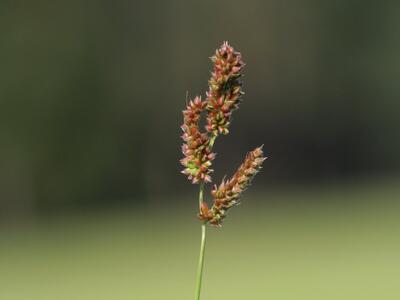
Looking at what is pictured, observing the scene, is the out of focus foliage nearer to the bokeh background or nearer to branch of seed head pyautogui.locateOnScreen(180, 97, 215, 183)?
the bokeh background

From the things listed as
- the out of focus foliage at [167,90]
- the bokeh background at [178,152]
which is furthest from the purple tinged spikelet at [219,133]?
the out of focus foliage at [167,90]

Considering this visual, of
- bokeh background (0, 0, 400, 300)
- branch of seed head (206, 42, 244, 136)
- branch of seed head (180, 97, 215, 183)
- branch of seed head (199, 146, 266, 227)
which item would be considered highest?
branch of seed head (206, 42, 244, 136)

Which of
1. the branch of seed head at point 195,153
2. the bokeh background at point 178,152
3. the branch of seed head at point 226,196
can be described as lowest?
the bokeh background at point 178,152

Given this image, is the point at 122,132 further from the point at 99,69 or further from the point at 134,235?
the point at 134,235

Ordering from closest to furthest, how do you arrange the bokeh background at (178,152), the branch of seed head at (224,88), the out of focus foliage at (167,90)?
1. the branch of seed head at (224,88)
2. the bokeh background at (178,152)
3. the out of focus foliage at (167,90)

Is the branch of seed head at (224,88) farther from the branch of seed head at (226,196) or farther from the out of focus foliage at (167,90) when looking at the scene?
the out of focus foliage at (167,90)

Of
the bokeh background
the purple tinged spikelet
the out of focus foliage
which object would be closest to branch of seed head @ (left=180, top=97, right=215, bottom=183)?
the purple tinged spikelet

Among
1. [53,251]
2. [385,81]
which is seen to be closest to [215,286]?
[53,251]

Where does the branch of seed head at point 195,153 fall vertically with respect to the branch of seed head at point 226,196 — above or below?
above
